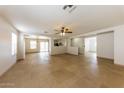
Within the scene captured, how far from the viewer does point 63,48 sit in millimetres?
10906

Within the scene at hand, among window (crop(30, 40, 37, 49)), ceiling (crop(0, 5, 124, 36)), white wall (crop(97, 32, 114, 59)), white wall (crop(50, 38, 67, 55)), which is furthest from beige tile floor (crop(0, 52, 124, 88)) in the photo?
window (crop(30, 40, 37, 49))

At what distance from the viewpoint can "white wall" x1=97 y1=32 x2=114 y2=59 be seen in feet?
21.1

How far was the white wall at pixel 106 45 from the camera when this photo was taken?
643cm

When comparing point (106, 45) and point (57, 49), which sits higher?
point (106, 45)

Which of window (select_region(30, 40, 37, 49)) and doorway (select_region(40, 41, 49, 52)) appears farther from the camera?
doorway (select_region(40, 41, 49, 52))

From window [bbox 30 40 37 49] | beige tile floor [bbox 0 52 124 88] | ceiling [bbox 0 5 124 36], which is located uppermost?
ceiling [bbox 0 5 124 36]

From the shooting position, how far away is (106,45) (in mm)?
6820

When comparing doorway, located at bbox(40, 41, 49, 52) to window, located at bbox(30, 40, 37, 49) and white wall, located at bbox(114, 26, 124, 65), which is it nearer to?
window, located at bbox(30, 40, 37, 49)

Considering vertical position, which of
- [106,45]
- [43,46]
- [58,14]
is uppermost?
[58,14]

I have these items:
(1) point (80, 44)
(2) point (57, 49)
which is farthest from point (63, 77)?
(1) point (80, 44)

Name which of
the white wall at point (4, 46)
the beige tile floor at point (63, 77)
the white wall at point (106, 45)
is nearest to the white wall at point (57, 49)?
the white wall at point (106, 45)

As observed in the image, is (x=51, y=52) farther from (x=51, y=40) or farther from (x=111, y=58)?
(x=111, y=58)

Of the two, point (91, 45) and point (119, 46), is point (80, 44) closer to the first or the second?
point (91, 45)

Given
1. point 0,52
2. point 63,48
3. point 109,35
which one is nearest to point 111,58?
point 109,35
